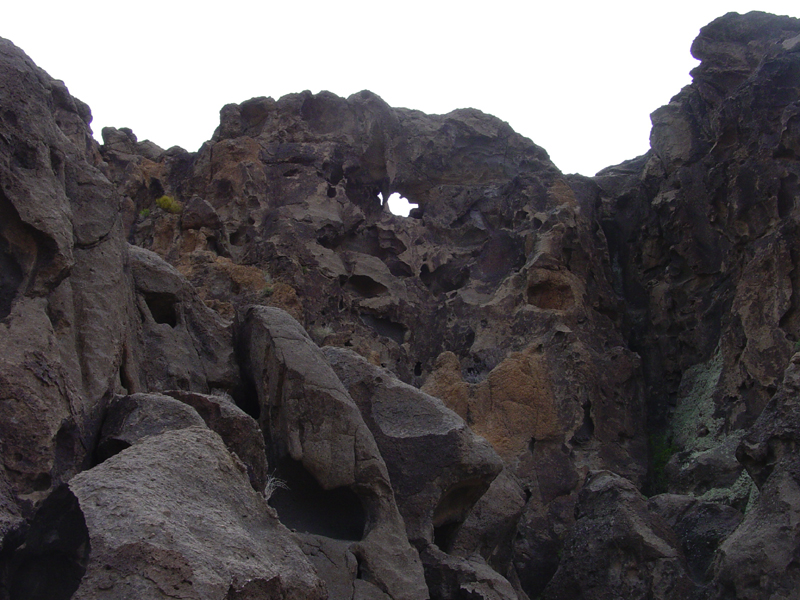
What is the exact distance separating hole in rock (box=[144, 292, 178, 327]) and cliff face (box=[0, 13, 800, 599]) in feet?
0.11

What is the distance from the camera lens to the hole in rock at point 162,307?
11.3m

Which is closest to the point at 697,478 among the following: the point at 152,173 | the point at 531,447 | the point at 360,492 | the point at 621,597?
the point at 531,447

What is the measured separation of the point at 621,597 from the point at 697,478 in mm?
4126

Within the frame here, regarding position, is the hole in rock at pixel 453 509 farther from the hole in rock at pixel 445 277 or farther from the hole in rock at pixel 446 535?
the hole in rock at pixel 445 277

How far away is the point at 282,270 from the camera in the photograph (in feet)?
60.8

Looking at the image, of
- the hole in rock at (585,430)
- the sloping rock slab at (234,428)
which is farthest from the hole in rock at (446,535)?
the hole in rock at (585,430)

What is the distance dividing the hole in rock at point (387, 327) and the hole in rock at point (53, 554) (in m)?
14.2

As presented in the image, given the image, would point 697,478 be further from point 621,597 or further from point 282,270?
point 282,270

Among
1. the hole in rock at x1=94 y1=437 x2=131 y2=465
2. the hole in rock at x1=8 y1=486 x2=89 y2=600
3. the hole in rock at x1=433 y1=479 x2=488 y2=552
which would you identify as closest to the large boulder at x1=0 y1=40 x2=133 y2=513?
the hole in rock at x1=94 y1=437 x2=131 y2=465

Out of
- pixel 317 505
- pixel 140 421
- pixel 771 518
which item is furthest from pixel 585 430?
pixel 140 421

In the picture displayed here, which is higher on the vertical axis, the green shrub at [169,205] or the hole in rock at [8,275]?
the green shrub at [169,205]

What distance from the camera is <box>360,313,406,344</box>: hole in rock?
65.0 ft

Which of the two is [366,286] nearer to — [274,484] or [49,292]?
[274,484]

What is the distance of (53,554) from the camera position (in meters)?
5.39
